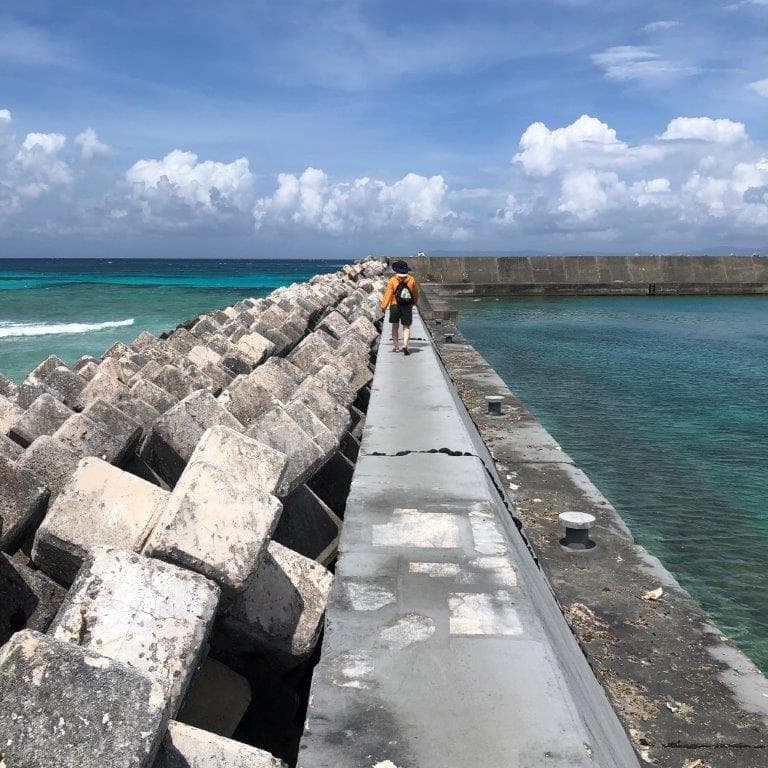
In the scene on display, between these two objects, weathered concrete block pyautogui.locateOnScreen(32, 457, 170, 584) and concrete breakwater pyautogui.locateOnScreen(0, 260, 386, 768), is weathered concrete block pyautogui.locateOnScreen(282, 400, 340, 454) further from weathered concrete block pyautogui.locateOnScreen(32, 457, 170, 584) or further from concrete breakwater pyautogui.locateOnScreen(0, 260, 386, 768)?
weathered concrete block pyautogui.locateOnScreen(32, 457, 170, 584)

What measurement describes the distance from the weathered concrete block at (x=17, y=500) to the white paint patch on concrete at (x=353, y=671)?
1128 millimetres

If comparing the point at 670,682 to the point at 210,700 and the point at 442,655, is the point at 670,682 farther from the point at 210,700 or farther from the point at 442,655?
the point at 210,700

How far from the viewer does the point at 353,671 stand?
1.98m

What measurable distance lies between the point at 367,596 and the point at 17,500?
1.10m

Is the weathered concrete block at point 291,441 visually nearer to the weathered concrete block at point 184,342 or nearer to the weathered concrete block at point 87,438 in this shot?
the weathered concrete block at point 87,438

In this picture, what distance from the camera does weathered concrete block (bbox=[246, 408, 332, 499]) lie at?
3.35 metres

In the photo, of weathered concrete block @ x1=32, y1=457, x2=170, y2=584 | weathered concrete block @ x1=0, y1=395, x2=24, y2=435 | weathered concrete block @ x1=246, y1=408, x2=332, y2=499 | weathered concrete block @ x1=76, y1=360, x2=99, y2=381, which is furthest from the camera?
weathered concrete block @ x1=76, y1=360, x2=99, y2=381

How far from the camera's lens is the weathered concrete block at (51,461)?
117 inches

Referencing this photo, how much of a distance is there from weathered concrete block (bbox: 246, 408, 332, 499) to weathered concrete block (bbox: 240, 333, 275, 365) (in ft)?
12.8

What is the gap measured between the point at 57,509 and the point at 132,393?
2223 millimetres

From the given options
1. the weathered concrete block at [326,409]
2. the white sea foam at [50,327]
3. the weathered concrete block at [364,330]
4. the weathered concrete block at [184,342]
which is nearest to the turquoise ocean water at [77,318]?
the white sea foam at [50,327]

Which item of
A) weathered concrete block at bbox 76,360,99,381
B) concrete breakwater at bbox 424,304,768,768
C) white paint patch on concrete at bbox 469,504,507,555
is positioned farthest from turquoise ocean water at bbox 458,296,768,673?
weathered concrete block at bbox 76,360,99,381

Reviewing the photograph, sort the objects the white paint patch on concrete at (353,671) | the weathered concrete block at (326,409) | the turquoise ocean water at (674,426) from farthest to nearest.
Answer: the turquoise ocean water at (674,426) → the weathered concrete block at (326,409) → the white paint patch on concrete at (353,671)

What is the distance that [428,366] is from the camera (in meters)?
6.80
